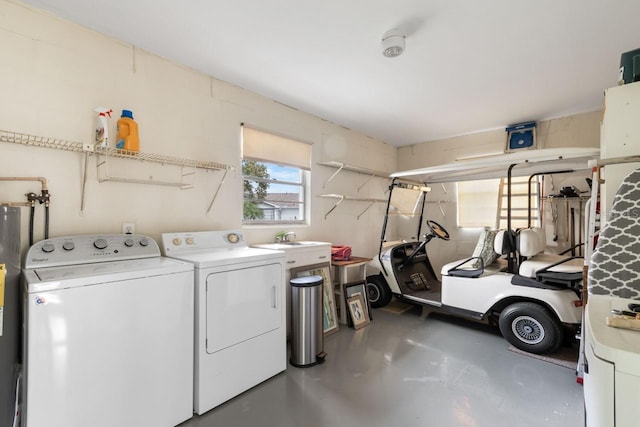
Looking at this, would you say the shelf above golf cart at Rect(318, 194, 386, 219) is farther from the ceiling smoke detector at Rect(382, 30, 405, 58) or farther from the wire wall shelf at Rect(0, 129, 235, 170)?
the ceiling smoke detector at Rect(382, 30, 405, 58)

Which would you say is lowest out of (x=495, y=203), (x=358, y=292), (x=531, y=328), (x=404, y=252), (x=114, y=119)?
(x=531, y=328)

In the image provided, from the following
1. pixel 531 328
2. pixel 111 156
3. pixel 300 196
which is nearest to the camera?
pixel 111 156

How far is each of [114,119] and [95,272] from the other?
47.8 inches

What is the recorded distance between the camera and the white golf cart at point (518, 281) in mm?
2484

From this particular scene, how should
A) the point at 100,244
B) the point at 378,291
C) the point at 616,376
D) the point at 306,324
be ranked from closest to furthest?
the point at 616,376
the point at 100,244
the point at 306,324
the point at 378,291

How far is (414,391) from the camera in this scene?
211 cm

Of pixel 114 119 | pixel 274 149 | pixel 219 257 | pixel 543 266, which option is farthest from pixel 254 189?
pixel 543 266

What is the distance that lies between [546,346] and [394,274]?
1584 mm

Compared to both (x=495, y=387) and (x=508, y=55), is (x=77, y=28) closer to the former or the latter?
(x=508, y=55)

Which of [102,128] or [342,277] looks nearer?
[102,128]

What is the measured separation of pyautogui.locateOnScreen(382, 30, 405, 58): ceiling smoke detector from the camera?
2.03 meters

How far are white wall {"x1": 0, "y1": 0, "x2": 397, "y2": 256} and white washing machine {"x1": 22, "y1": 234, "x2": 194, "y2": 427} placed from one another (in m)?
0.35

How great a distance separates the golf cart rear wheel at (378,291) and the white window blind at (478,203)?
5.61 feet

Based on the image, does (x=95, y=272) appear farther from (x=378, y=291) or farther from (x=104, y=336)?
(x=378, y=291)
